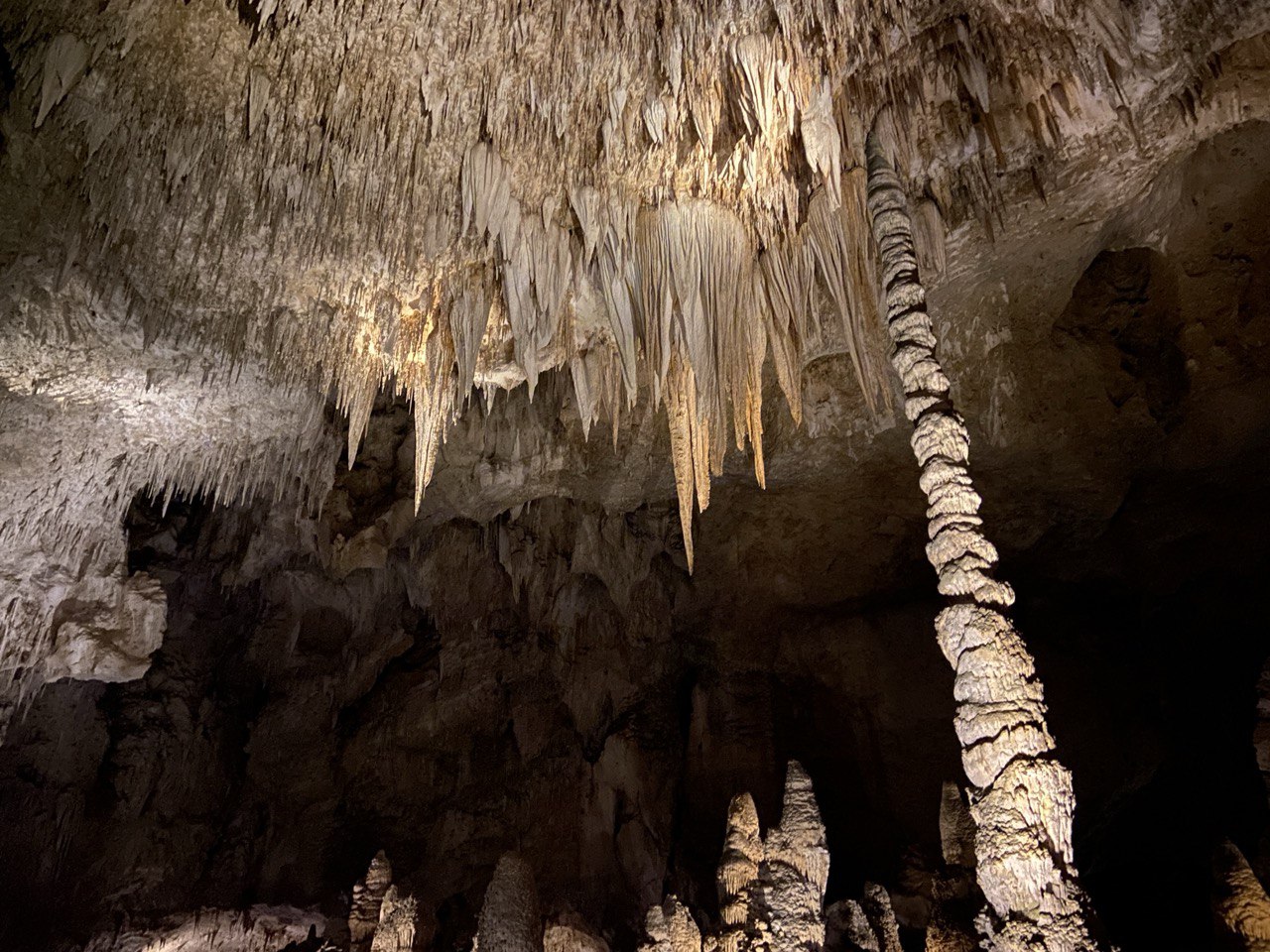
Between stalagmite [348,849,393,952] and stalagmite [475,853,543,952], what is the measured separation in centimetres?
128

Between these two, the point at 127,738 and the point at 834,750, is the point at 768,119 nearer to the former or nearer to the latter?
the point at 834,750

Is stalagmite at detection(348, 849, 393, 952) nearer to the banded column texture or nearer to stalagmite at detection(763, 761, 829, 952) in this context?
stalagmite at detection(763, 761, 829, 952)

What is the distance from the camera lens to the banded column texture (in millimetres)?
2646

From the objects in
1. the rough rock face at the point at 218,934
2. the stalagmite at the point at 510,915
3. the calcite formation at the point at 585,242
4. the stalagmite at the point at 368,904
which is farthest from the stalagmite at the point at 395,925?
the rough rock face at the point at 218,934

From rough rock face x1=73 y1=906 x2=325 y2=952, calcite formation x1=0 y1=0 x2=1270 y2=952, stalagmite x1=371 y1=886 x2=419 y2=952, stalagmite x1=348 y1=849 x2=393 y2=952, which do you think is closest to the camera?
calcite formation x1=0 y1=0 x2=1270 y2=952

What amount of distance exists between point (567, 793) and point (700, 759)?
5.31ft

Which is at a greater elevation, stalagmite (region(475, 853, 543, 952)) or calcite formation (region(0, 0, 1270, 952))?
calcite formation (region(0, 0, 1270, 952))

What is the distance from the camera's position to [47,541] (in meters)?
6.84

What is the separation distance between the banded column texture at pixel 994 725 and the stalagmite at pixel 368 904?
489cm

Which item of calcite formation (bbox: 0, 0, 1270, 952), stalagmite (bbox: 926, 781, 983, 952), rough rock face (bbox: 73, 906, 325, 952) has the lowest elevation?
rough rock face (bbox: 73, 906, 325, 952)

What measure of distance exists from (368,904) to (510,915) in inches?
70.3

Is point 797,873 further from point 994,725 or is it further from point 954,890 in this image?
point 994,725

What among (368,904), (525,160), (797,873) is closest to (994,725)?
(797,873)

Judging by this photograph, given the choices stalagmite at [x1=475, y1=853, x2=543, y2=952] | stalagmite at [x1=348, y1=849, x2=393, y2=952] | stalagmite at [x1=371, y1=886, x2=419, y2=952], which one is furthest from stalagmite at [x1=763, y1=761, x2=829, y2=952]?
stalagmite at [x1=348, y1=849, x2=393, y2=952]
